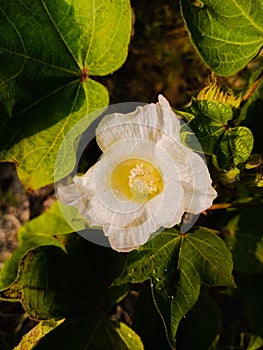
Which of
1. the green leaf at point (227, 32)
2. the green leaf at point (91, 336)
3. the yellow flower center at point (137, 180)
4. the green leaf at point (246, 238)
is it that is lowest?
the green leaf at point (91, 336)

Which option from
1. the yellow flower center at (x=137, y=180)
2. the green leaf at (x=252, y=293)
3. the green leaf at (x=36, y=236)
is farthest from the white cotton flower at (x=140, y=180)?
the green leaf at (x=252, y=293)

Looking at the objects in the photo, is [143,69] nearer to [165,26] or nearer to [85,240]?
[165,26]

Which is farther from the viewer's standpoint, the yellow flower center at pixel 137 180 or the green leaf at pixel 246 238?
the green leaf at pixel 246 238

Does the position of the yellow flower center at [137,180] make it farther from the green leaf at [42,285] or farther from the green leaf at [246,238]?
the green leaf at [246,238]

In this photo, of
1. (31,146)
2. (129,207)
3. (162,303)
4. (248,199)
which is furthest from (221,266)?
(31,146)

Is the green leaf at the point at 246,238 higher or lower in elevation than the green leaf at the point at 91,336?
higher

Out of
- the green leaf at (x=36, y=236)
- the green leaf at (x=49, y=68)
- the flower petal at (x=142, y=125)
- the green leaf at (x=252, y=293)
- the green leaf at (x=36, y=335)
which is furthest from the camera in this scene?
the green leaf at (x=252, y=293)

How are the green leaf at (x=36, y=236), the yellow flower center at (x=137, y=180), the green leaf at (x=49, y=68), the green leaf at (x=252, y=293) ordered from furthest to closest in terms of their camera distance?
the green leaf at (x=252, y=293), the green leaf at (x=36, y=236), the green leaf at (x=49, y=68), the yellow flower center at (x=137, y=180)

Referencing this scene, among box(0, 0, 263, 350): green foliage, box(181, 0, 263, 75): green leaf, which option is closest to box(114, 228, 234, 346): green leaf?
box(0, 0, 263, 350): green foliage
